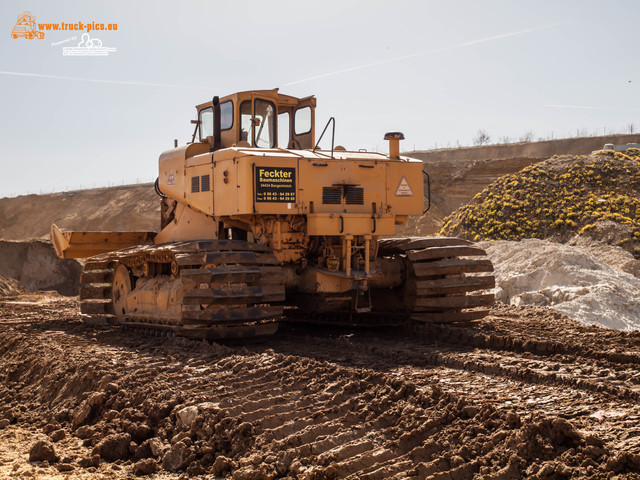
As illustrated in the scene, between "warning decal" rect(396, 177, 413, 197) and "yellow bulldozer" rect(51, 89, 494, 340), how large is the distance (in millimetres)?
14

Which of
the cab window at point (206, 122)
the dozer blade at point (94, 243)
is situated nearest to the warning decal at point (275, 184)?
the cab window at point (206, 122)

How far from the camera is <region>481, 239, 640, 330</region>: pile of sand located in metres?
11.7

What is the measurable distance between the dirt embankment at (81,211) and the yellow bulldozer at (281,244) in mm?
30813

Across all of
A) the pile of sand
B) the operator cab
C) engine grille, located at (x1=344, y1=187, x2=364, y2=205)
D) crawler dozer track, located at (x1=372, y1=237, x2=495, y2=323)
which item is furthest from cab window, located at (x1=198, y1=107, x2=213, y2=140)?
the pile of sand

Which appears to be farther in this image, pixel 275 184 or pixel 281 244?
pixel 281 244

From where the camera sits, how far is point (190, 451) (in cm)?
532

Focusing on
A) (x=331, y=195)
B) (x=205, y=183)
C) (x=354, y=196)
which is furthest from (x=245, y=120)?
(x=354, y=196)

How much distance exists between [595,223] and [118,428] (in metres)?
15.1

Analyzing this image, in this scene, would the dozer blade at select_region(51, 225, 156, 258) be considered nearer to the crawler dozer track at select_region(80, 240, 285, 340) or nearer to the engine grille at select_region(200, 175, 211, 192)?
the crawler dozer track at select_region(80, 240, 285, 340)

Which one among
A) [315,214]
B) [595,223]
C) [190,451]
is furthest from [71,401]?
[595,223]

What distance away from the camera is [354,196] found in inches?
382

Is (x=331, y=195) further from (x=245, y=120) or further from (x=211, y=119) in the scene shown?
(x=211, y=119)

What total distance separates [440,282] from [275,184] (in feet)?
8.78

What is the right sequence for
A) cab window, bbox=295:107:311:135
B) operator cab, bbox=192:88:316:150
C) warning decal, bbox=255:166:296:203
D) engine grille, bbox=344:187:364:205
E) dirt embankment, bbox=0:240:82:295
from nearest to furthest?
warning decal, bbox=255:166:296:203
engine grille, bbox=344:187:364:205
operator cab, bbox=192:88:316:150
cab window, bbox=295:107:311:135
dirt embankment, bbox=0:240:82:295
